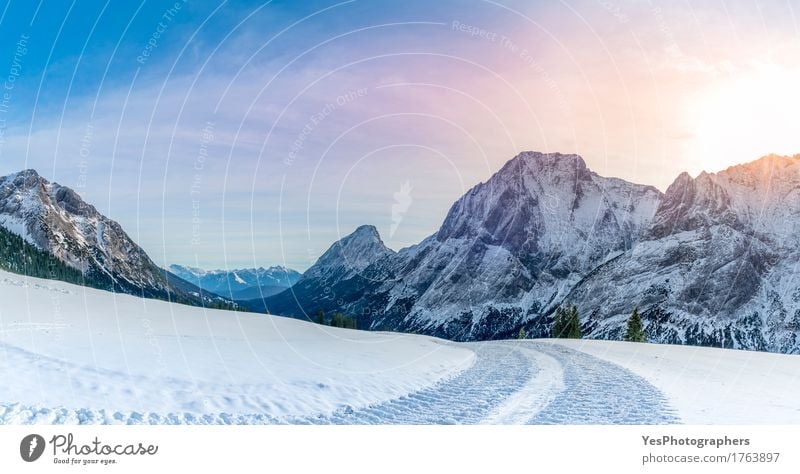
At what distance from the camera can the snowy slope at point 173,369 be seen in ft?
44.3

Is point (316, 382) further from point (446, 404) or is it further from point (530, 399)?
point (530, 399)

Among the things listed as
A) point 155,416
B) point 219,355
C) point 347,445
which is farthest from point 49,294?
point 347,445

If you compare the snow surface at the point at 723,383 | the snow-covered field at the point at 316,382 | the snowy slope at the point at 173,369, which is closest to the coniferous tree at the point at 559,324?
the snow surface at the point at 723,383

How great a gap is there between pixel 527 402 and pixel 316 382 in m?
7.13

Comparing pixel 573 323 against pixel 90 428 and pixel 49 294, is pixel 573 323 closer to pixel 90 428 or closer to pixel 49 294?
pixel 49 294

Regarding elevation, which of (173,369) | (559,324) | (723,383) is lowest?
(559,324)

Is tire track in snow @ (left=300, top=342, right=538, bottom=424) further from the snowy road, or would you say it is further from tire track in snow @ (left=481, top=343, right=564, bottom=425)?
tire track in snow @ (left=481, top=343, right=564, bottom=425)

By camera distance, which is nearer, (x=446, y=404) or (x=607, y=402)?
(x=446, y=404)

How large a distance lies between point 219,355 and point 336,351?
7043mm

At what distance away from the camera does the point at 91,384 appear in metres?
14.9

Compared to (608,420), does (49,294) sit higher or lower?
higher

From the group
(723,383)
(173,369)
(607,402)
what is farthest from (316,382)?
(723,383)

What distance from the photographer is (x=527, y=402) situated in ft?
51.9

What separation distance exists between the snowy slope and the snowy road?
44.1 inches
